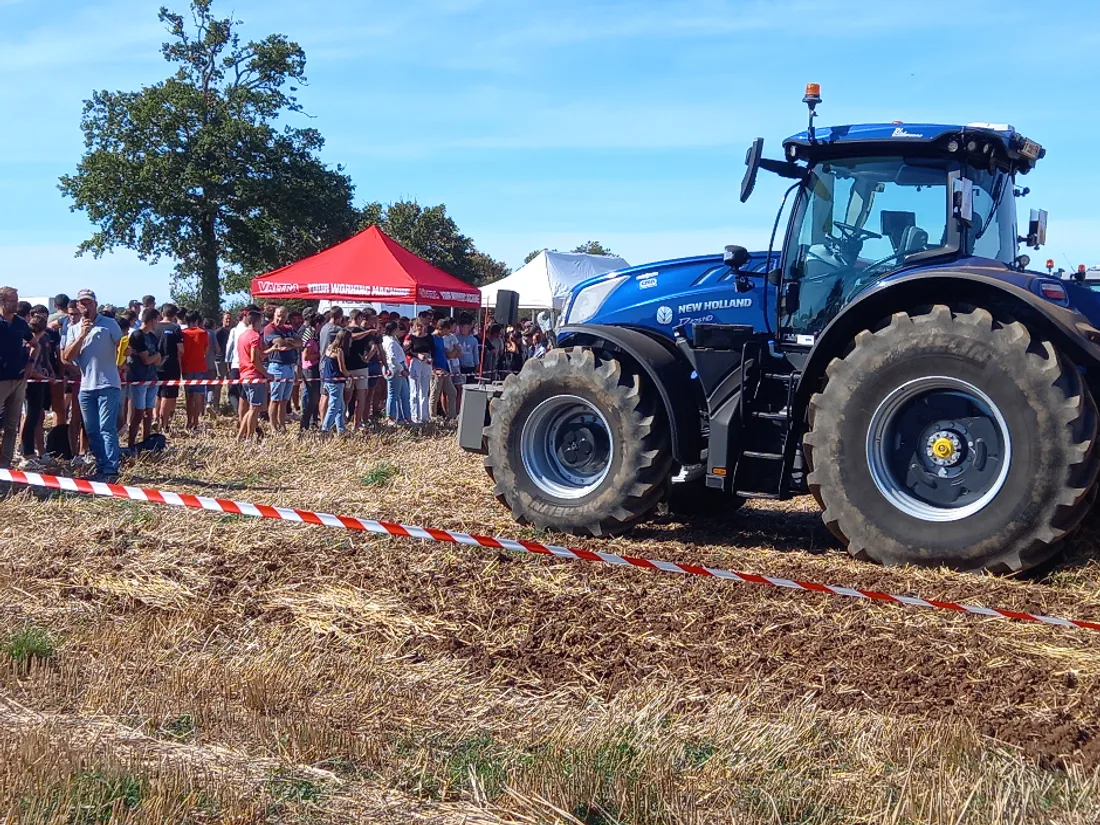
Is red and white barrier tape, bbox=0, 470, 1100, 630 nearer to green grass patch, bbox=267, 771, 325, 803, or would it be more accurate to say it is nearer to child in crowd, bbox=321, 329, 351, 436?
green grass patch, bbox=267, 771, 325, 803

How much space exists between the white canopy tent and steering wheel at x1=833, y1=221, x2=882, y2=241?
1886 cm

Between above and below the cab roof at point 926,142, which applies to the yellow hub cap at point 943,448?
below

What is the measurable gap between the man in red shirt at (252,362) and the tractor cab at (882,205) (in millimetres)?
8147

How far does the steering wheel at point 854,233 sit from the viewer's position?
7117mm

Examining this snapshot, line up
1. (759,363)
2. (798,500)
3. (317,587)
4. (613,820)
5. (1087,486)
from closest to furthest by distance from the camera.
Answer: (613,820) < (1087,486) < (317,587) < (759,363) < (798,500)

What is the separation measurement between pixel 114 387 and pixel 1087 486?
831 centimetres

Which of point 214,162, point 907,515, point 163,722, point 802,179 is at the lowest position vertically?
point 163,722

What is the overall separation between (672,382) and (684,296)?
0.85 m

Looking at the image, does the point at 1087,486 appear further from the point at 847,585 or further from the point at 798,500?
the point at 798,500

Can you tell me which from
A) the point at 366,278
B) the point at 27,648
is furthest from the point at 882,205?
A: the point at 366,278

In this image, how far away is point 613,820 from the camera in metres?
3.43

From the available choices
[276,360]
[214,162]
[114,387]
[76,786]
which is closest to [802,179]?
[76,786]

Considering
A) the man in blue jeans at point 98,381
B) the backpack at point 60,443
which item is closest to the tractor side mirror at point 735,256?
the man in blue jeans at point 98,381

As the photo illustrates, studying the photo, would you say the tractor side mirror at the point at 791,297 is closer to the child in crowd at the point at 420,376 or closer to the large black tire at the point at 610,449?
the large black tire at the point at 610,449
